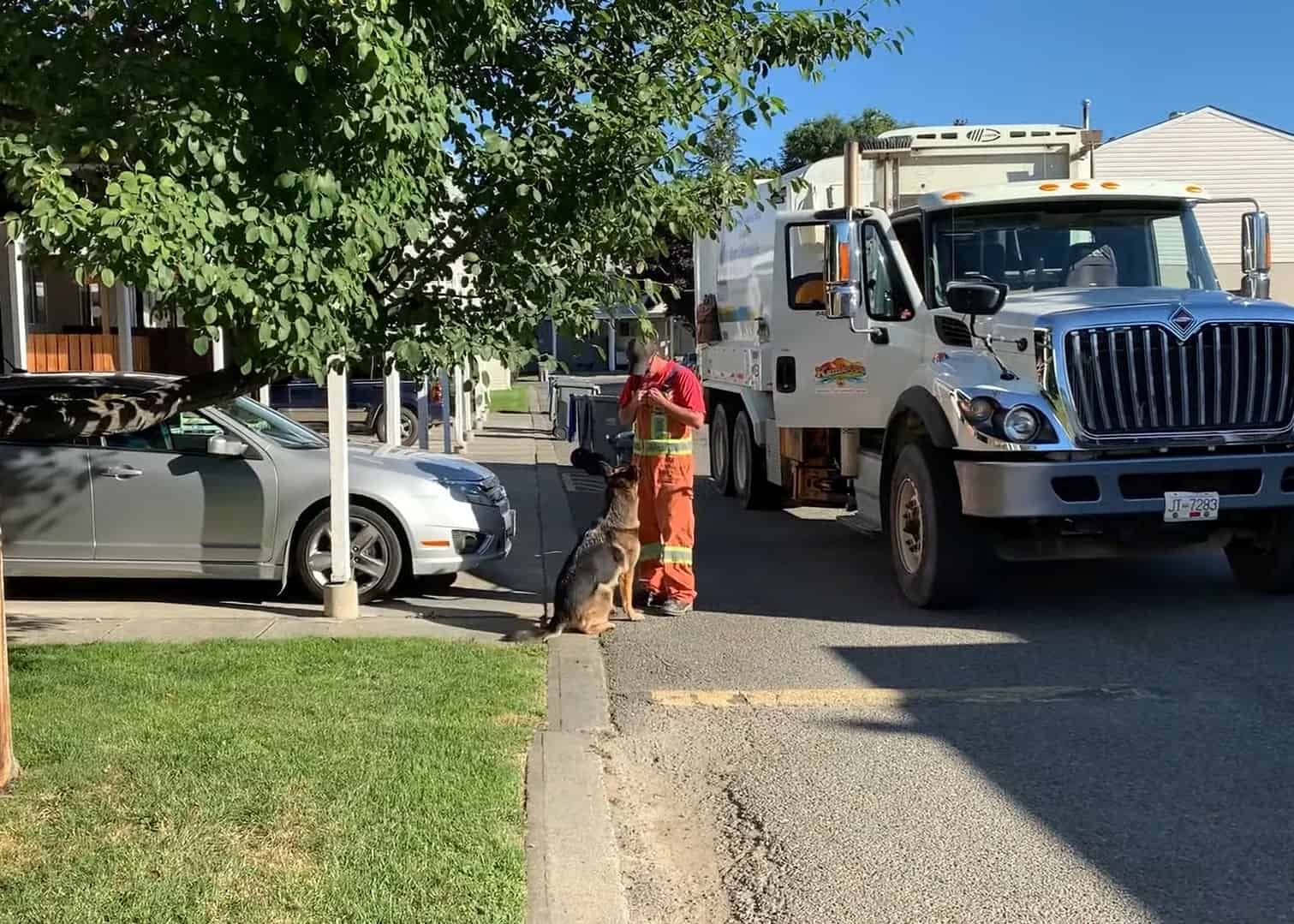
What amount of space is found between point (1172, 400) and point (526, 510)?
→ 7295 mm

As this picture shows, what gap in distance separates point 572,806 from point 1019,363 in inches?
170

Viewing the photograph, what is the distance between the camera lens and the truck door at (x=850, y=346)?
29.2ft

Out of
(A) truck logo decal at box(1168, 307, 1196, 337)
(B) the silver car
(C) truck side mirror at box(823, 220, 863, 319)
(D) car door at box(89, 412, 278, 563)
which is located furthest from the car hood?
(A) truck logo decal at box(1168, 307, 1196, 337)

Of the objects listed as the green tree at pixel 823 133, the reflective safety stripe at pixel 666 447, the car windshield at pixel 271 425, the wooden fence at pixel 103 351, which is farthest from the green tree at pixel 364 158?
the green tree at pixel 823 133

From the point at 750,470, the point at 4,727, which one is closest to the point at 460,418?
the point at 750,470

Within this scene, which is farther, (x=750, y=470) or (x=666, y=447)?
(x=750, y=470)

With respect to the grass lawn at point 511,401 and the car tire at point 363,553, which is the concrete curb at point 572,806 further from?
the grass lawn at point 511,401

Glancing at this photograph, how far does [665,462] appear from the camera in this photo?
8.12 m

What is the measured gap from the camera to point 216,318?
4547mm

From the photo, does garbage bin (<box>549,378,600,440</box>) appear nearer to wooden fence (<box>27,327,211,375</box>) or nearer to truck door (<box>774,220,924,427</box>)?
wooden fence (<box>27,327,211,375</box>)

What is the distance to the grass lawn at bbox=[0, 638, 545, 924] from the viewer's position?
3754 millimetres

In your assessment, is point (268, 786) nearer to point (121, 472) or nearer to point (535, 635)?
point (535, 635)

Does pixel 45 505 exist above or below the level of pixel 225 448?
below

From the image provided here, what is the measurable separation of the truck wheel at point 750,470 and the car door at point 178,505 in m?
5.74
